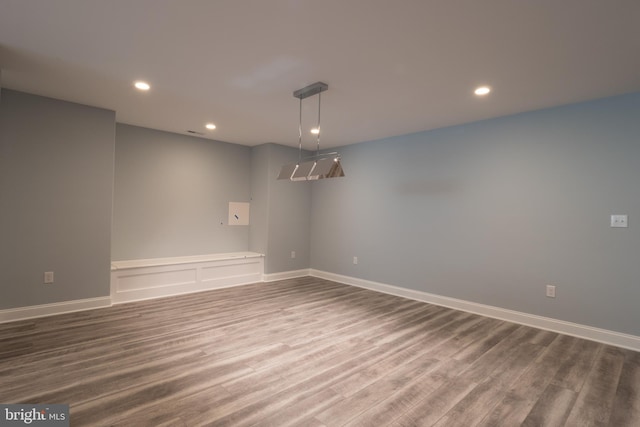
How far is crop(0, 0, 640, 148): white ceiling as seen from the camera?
6.49ft

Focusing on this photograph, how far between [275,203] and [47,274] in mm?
3357

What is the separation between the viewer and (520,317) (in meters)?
3.72

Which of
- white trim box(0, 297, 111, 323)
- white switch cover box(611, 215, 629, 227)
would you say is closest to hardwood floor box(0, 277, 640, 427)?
white trim box(0, 297, 111, 323)

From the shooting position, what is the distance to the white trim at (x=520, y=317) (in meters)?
3.10

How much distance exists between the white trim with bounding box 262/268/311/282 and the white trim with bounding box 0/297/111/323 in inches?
97.2

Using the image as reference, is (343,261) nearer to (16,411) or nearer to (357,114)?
(357,114)

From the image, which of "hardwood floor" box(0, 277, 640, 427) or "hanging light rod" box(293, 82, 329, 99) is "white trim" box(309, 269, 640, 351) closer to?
"hardwood floor" box(0, 277, 640, 427)

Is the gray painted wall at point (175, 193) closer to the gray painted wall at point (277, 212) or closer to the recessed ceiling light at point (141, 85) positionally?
the gray painted wall at point (277, 212)

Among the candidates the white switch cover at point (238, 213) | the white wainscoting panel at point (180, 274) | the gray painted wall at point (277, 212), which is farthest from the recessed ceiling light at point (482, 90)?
the white switch cover at point (238, 213)

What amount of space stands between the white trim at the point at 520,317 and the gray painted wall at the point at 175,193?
2.87 meters

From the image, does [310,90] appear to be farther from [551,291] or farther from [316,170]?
[551,291]

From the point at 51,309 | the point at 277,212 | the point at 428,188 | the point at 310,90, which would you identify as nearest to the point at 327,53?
the point at 310,90

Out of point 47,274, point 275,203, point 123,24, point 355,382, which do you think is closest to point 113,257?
point 47,274

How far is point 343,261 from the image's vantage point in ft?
19.0
